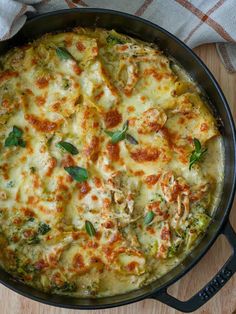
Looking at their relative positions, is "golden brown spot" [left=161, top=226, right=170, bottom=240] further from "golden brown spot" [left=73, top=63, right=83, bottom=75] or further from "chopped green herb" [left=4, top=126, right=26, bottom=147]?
"golden brown spot" [left=73, top=63, right=83, bottom=75]

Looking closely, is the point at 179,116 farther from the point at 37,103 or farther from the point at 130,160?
the point at 37,103

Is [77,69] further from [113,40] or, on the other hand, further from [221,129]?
[221,129]

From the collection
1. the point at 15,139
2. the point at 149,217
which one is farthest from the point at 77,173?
the point at 149,217

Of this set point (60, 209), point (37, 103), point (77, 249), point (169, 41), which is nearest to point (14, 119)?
point (37, 103)

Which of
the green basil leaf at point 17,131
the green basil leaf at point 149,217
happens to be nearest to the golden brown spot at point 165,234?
the green basil leaf at point 149,217

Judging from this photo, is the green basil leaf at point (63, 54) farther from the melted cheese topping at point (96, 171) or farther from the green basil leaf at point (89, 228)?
the green basil leaf at point (89, 228)

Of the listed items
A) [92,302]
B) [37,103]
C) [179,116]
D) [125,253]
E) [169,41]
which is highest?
[169,41]

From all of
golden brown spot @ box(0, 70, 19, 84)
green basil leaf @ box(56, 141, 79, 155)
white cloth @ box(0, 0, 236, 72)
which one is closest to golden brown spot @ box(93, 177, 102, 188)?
green basil leaf @ box(56, 141, 79, 155)
